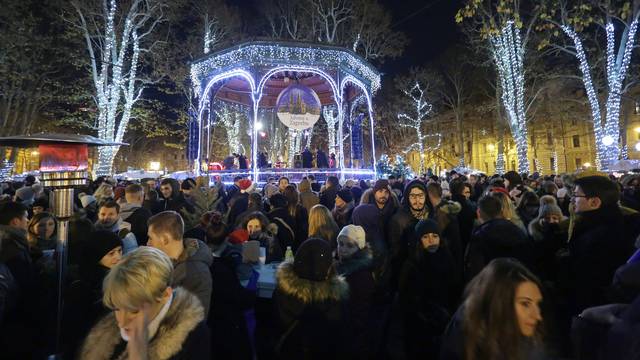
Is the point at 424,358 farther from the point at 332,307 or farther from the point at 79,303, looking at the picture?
the point at 79,303

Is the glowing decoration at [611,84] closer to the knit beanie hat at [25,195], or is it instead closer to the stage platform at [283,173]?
the stage platform at [283,173]

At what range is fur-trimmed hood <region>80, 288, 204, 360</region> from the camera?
68.2 inches

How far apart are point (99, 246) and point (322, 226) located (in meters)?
2.46

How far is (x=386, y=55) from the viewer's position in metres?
27.6

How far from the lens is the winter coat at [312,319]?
2.57m

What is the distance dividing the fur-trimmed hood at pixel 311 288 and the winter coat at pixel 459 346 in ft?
2.98

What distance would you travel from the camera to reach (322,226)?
447 cm

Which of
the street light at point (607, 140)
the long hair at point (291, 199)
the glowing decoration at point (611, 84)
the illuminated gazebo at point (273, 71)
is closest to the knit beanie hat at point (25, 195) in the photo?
the long hair at point (291, 199)

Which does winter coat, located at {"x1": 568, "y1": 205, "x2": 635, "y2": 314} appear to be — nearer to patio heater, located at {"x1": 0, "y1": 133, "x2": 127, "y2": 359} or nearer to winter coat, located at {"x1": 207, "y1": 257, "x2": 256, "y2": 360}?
winter coat, located at {"x1": 207, "y1": 257, "x2": 256, "y2": 360}

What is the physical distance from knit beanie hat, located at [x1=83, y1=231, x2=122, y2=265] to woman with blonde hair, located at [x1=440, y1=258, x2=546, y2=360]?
2850 mm

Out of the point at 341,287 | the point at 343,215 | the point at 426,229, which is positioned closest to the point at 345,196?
the point at 343,215

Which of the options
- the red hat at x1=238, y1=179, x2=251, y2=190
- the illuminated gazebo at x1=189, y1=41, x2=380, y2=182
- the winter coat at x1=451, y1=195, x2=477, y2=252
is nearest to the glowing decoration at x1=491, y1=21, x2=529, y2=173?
the illuminated gazebo at x1=189, y1=41, x2=380, y2=182

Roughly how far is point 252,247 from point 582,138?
65.3m

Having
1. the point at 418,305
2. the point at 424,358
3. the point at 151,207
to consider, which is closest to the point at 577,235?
the point at 418,305
